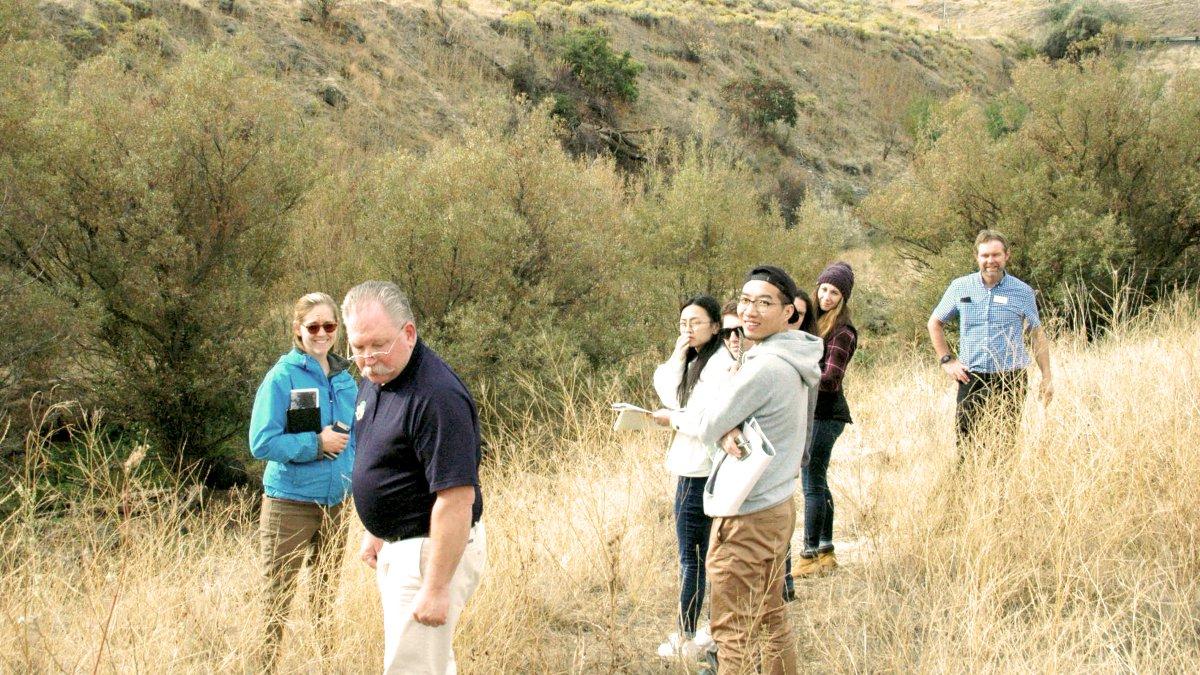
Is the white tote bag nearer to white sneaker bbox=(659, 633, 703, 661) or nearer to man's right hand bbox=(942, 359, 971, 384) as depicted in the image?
white sneaker bbox=(659, 633, 703, 661)

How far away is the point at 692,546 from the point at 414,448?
159cm

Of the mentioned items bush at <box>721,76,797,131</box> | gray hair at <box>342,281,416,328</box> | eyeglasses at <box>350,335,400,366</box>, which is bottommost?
eyeglasses at <box>350,335,400,366</box>

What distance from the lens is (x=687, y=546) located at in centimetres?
367

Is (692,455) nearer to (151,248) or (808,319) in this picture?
(808,319)

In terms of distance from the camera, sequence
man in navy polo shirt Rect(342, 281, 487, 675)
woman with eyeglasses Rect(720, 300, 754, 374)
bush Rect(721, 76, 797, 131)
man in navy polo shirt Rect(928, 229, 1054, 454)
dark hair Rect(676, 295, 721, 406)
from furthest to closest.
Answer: bush Rect(721, 76, 797, 131) → man in navy polo shirt Rect(928, 229, 1054, 454) → dark hair Rect(676, 295, 721, 406) → woman with eyeglasses Rect(720, 300, 754, 374) → man in navy polo shirt Rect(342, 281, 487, 675)

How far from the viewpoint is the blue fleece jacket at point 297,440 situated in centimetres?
338

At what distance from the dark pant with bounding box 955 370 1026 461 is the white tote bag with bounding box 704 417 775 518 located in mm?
2443

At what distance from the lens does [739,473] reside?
2859 millimetres

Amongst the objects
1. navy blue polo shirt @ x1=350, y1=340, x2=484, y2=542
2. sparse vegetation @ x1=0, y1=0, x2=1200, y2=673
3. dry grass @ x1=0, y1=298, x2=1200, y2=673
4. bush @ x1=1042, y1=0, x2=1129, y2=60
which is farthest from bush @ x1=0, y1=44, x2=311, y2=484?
bush @ x1=1042, y1=0, x2=1129, y2=60

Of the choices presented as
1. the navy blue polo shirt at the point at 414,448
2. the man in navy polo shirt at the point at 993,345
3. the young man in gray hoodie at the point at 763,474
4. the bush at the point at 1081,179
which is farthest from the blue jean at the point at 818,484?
the bush at the point at 1081,179

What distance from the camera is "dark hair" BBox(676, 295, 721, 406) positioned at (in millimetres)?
3807

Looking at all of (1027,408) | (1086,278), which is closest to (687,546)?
(1027,408)

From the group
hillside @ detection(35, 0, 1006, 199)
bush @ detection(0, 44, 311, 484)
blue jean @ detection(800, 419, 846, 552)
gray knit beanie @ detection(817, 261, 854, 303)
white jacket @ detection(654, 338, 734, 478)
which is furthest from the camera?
hillside @ detection(35, 0, 1006, 199)

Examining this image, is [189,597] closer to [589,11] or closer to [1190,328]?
[1190,328]
